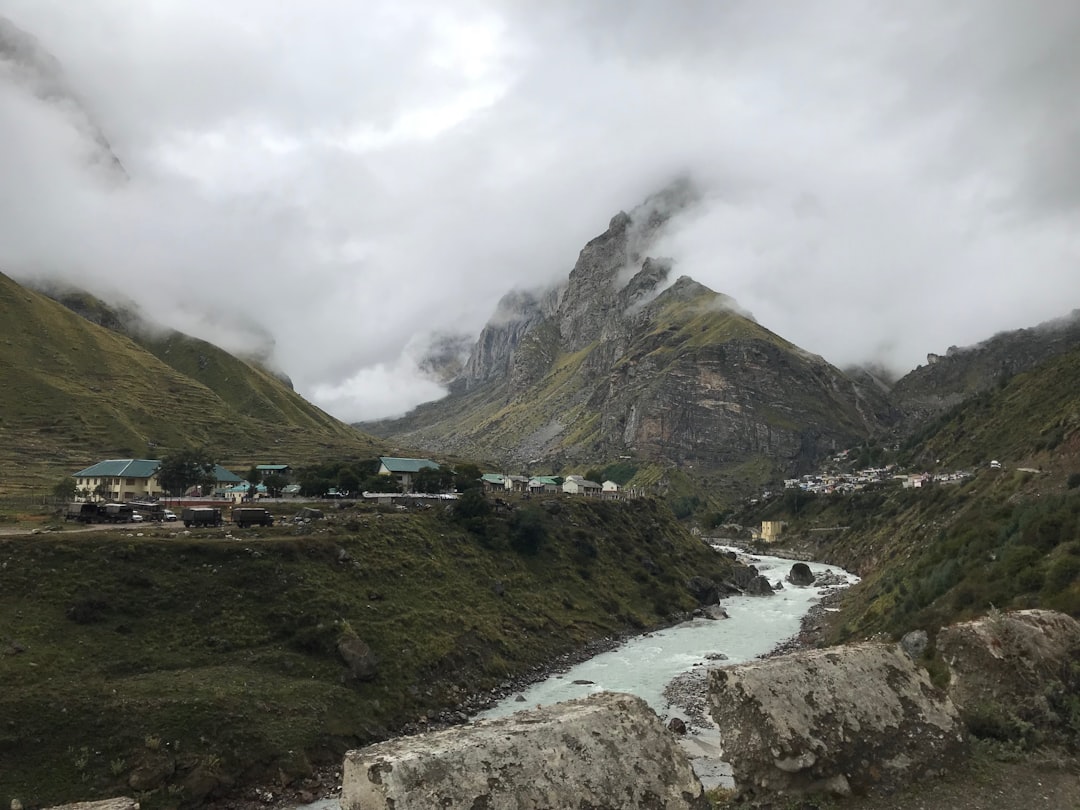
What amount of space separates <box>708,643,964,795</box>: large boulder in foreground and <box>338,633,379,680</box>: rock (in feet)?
113

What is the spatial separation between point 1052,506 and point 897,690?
116 feet

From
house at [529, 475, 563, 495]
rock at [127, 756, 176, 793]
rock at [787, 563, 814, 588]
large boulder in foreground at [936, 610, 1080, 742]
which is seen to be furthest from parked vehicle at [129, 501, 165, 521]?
rock at [787, 563, 814, 588]

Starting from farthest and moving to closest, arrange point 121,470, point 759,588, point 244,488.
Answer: point 244,488
point 121,470
point 759,588

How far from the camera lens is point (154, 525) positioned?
2302 inches

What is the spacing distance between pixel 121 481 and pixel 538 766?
10881 centimetres

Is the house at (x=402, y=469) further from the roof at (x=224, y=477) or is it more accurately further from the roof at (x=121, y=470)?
the roof at (x=121, y=470)

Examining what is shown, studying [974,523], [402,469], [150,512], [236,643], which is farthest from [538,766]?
[402,469]

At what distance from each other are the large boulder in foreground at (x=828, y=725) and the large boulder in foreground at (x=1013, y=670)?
6.37 feet

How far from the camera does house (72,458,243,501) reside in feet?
313

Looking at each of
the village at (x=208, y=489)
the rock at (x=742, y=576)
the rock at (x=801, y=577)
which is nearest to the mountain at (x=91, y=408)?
the village at (x=208, y=489)

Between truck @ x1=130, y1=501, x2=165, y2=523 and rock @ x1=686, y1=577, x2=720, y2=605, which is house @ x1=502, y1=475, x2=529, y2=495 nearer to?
rock @ x1=686, y1=577, x2=720, y2=605

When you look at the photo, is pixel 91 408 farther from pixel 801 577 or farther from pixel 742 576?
pixel 801 577

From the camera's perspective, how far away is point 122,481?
96.8m

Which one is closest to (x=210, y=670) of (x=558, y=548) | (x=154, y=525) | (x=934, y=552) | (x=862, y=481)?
(x=154, y=525)
